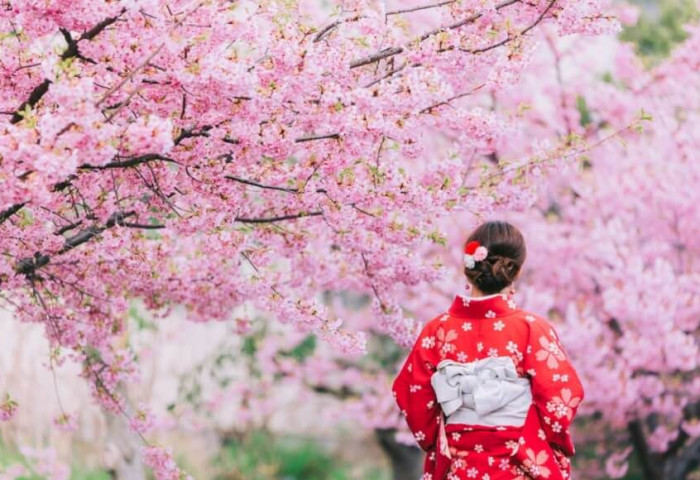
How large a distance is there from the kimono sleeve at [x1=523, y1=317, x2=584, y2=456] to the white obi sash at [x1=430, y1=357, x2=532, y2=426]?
0.05 metres

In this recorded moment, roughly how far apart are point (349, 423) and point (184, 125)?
8133 millimetres

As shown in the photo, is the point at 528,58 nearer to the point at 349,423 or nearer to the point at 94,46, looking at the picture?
the point at 94,46

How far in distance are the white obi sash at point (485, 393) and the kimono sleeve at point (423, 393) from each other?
72 millimetres

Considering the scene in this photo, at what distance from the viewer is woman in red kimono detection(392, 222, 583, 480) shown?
3.23 meters

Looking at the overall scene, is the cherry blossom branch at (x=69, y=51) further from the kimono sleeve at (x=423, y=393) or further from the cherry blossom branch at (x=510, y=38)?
the kimono sleeve at (x=423, y=393)

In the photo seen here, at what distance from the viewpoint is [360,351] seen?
3.74 meters

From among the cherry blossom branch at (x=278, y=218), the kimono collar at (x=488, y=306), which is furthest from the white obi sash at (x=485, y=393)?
the cherry blossom branch at (x=278, y=218)

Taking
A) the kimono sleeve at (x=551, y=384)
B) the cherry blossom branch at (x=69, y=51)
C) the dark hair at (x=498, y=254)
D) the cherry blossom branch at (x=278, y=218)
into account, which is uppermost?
the cherry blossom branch at (x=69, y=51)

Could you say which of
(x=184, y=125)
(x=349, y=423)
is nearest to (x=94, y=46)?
(x=184, y=125)

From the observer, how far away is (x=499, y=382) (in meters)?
3.25

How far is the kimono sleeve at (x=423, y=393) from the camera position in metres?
3.41

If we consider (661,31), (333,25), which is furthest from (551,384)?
(661,31)

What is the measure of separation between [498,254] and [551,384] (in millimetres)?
421

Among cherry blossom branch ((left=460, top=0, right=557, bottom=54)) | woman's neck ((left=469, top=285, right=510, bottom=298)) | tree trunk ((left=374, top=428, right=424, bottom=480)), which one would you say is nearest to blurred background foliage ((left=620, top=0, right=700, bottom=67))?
tree trunk ((left=374, top=428, right=424, bottom=480))
